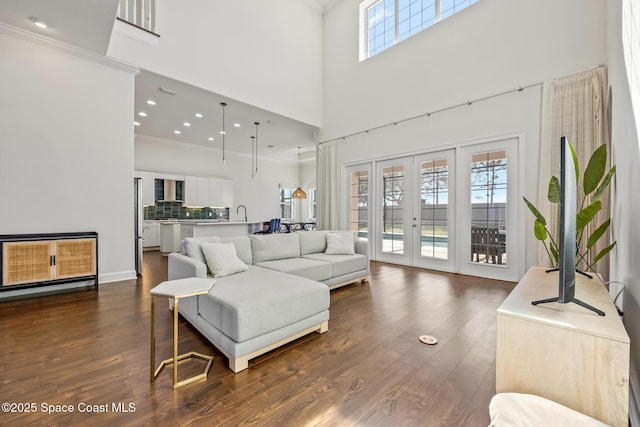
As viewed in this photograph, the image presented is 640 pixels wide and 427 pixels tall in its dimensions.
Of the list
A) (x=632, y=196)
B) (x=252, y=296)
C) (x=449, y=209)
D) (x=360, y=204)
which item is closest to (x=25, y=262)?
(x=252, y=296)

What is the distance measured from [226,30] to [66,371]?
5653mm

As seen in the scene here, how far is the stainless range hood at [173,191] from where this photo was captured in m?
8.12

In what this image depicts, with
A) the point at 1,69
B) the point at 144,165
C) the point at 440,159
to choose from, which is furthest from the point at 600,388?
the point at 144,165

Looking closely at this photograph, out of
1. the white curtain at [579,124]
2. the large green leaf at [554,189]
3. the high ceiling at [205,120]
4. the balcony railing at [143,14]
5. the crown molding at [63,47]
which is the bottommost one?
the large green leaf at [554,189]

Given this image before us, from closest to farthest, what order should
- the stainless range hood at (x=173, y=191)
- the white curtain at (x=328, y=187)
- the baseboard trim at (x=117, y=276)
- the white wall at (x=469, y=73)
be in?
the white wall at (x=469, y=73)
the baseboard trim at (x=117, y=276)
the white curtain at (x=328, y=187)
the stainless range hood at (x=173, y=191)

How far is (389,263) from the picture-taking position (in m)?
5.75

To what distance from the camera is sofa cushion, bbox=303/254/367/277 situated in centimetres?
377

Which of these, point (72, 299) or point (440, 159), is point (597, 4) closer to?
point (440, 159)

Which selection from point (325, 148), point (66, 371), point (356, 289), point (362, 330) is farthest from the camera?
point (325, 148)

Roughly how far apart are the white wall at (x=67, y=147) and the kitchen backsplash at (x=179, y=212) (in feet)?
14.6

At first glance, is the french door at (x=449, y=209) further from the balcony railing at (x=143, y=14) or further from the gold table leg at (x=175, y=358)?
the balcony railing at (x=143, y=14)

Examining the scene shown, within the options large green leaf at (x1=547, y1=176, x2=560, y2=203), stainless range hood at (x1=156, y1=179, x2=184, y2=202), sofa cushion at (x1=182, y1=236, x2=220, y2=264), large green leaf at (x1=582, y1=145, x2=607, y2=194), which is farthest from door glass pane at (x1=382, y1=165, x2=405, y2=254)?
stainless range hood at (x1=156, y1=179, x2=184, y2=202)

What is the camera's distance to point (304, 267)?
3406 mm

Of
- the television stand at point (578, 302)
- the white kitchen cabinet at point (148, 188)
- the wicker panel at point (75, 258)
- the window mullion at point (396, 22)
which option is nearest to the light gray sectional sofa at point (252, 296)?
the television stand at point (578, 302)
